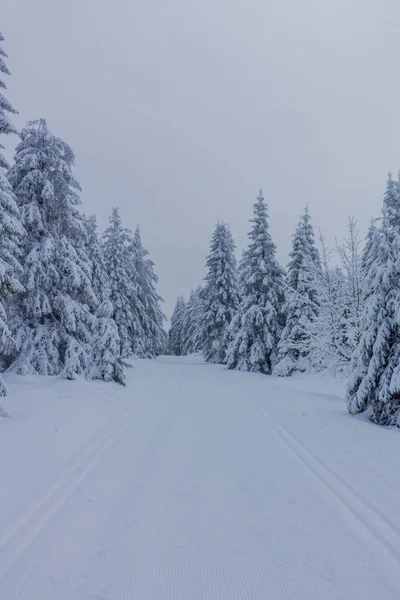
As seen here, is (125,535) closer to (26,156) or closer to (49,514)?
(49,514)

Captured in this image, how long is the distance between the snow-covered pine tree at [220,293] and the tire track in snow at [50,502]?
1004 inches

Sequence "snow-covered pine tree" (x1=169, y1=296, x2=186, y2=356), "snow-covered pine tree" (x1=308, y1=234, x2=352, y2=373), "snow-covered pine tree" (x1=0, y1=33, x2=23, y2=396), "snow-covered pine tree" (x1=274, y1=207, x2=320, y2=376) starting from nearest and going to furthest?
"snow-covered pine tree" (x1=0, y1=33, x2=23, y2=396) < "snow-covered pine tree" (x1=308, y1=234, x2=352, y2=373) < "snow-covered pine tree" (x1=274, y1=207, x2=320, y2=376) < "snow-covered pine tree" (x1=169, y1=296, x2=186, y2=356)

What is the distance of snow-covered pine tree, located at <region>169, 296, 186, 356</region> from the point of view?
6525cm

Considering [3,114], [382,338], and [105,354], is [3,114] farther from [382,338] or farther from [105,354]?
[382,338]

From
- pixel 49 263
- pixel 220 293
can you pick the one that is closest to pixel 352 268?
pixel 49 263

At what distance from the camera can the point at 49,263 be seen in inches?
533

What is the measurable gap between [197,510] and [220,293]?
94.8 feet

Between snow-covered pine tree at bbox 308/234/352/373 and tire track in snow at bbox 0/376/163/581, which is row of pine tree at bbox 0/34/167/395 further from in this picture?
snow-covered pine tree at bbox 308/234/352/373

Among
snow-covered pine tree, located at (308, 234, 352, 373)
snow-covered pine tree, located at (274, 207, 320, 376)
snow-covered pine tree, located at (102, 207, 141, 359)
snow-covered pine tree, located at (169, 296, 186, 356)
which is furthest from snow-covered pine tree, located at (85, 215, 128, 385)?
snow-covered pine tree, located at (169, 296, 186, 356)

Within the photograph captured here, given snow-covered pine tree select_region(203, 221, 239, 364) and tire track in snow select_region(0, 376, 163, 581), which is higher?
snow-covered pine tree select_region(203, 221, 239, 364)

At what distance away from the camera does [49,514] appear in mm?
4035

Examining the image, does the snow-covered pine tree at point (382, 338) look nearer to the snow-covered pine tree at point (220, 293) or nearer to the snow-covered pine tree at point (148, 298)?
the snow-covered pine tree at point (220, 293)

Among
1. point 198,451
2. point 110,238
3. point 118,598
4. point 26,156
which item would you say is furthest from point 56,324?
point 110,238

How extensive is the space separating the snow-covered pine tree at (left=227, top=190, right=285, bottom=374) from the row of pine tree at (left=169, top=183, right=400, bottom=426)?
0.07 meters
